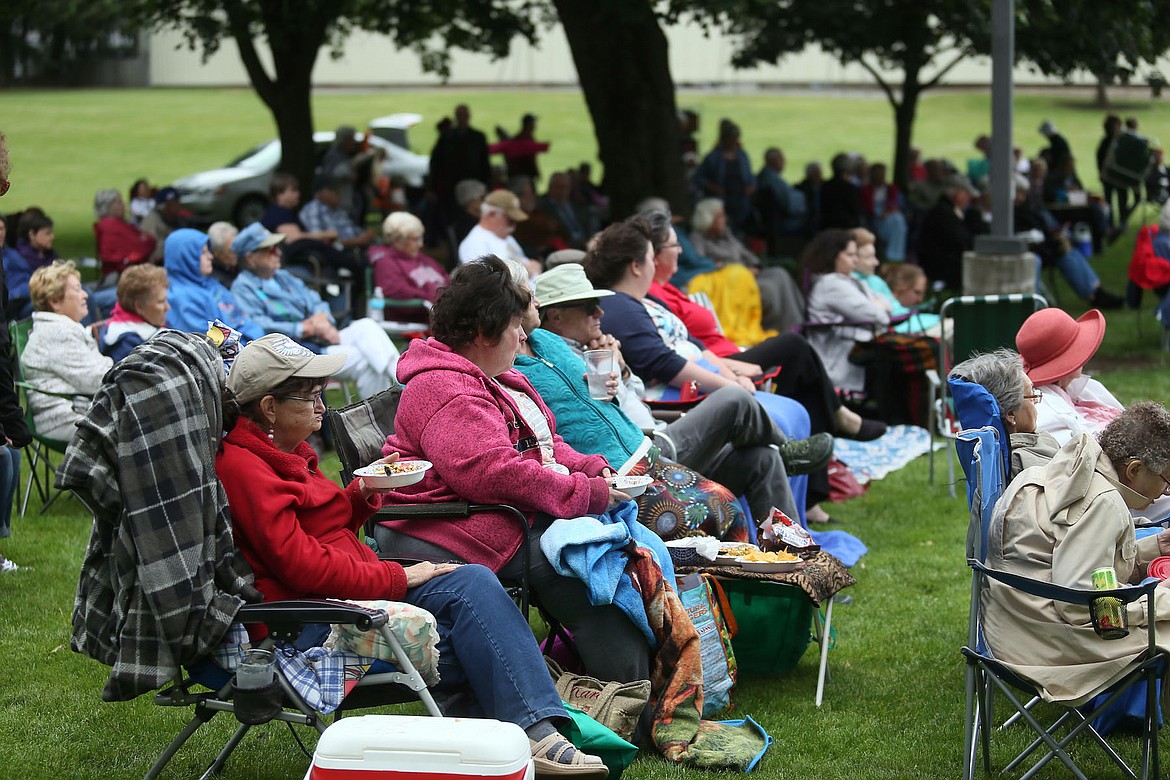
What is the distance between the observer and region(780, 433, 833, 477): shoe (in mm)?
5496

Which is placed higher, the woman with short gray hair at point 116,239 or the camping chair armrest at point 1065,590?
the woman with short gray hair at point 116,239

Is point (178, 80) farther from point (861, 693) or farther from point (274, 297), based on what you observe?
point (861, 693)

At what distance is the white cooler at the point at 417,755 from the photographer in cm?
274

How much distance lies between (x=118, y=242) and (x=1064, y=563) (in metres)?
10.8

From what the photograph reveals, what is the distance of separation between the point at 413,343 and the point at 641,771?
4.69ft

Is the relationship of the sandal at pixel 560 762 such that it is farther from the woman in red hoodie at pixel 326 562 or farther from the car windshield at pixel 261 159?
the car windshield at pixel 261 159

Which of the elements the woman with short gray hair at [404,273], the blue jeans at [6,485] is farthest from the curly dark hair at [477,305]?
the woman with short gray hair at [404,273]

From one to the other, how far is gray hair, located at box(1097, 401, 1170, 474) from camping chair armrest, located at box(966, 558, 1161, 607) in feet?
1.32

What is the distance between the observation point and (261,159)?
21172mm

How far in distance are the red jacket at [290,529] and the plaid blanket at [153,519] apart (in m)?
0.08

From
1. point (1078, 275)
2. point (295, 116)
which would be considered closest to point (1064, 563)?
point (1078, 275)

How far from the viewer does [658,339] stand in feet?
19.9

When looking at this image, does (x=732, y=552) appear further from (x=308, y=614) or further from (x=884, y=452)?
(x=884, y=452)

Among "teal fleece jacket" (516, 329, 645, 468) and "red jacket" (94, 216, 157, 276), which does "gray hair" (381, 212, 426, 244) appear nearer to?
"red jacket" (94, 216, 157, 276)
